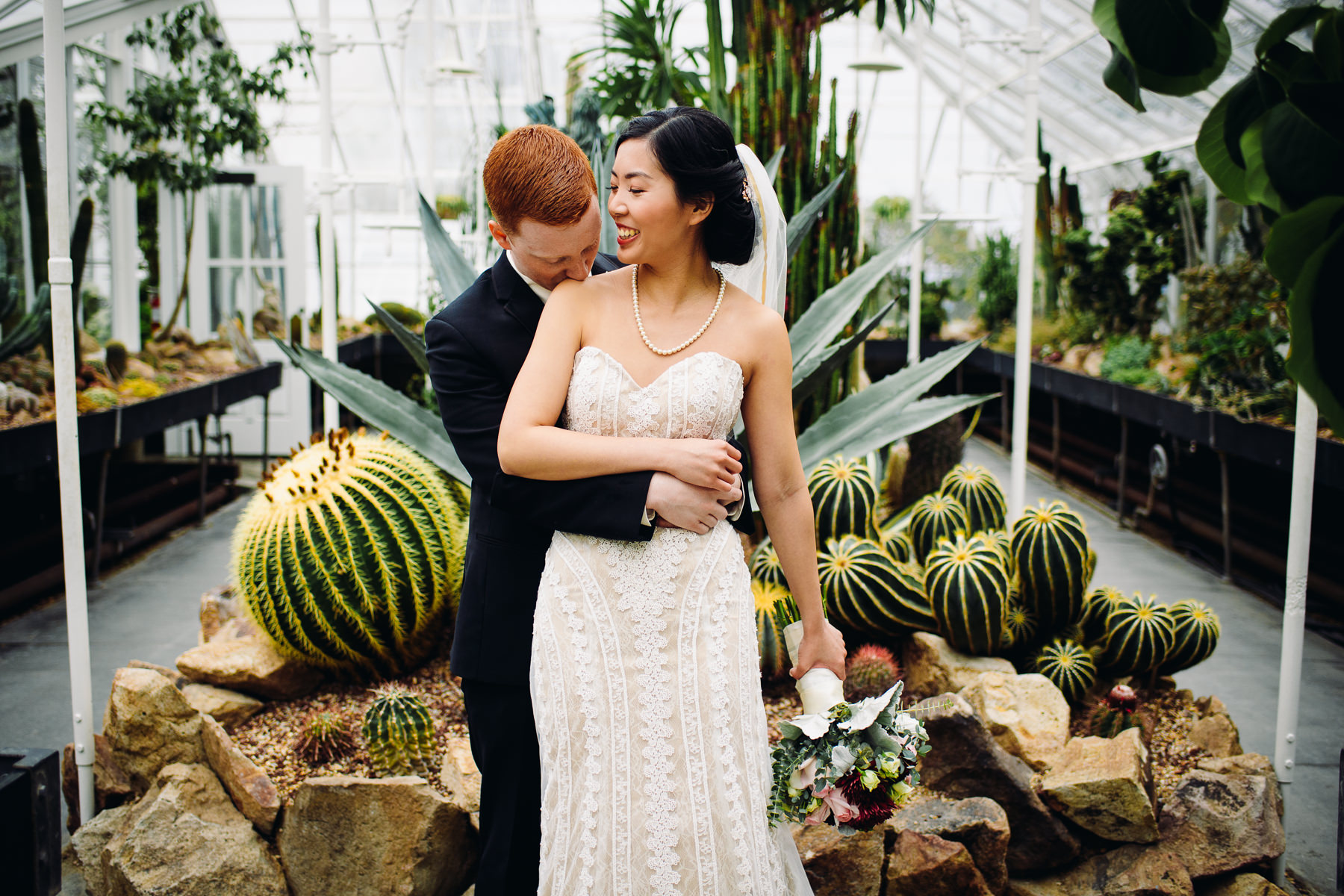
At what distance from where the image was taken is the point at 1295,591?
199 cm

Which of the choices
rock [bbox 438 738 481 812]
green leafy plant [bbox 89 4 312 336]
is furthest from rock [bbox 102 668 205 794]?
green leafy plant [bbox 89 4 312 336]

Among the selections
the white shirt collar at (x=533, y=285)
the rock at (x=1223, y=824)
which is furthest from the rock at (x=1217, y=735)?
the white shirt collar at (x=533, y=285)

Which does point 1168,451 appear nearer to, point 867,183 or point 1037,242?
point 1037,242

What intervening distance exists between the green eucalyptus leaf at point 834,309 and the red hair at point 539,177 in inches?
54.4

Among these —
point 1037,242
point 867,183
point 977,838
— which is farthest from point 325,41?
point 867,183

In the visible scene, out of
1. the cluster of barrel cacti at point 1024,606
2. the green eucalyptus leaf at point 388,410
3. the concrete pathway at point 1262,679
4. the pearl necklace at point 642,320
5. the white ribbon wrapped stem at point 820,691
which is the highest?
the pearl necklace at point 642,320

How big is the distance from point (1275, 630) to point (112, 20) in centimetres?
475

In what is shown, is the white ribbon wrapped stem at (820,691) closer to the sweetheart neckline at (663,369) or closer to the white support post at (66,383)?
the sweetheart neckline at (663,369)

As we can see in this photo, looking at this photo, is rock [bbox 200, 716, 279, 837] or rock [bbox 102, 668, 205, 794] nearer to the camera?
rock [bbox 200, 716, 279, 837]

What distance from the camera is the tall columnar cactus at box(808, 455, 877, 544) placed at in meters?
2.91

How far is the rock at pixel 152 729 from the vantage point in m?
2.19

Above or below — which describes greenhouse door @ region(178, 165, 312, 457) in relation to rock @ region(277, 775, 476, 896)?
above

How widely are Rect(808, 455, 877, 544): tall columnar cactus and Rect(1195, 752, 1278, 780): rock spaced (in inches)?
42.1

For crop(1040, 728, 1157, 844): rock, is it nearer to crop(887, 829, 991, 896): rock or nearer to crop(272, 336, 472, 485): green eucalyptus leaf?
crop(887, 829, 991, 896): rock
